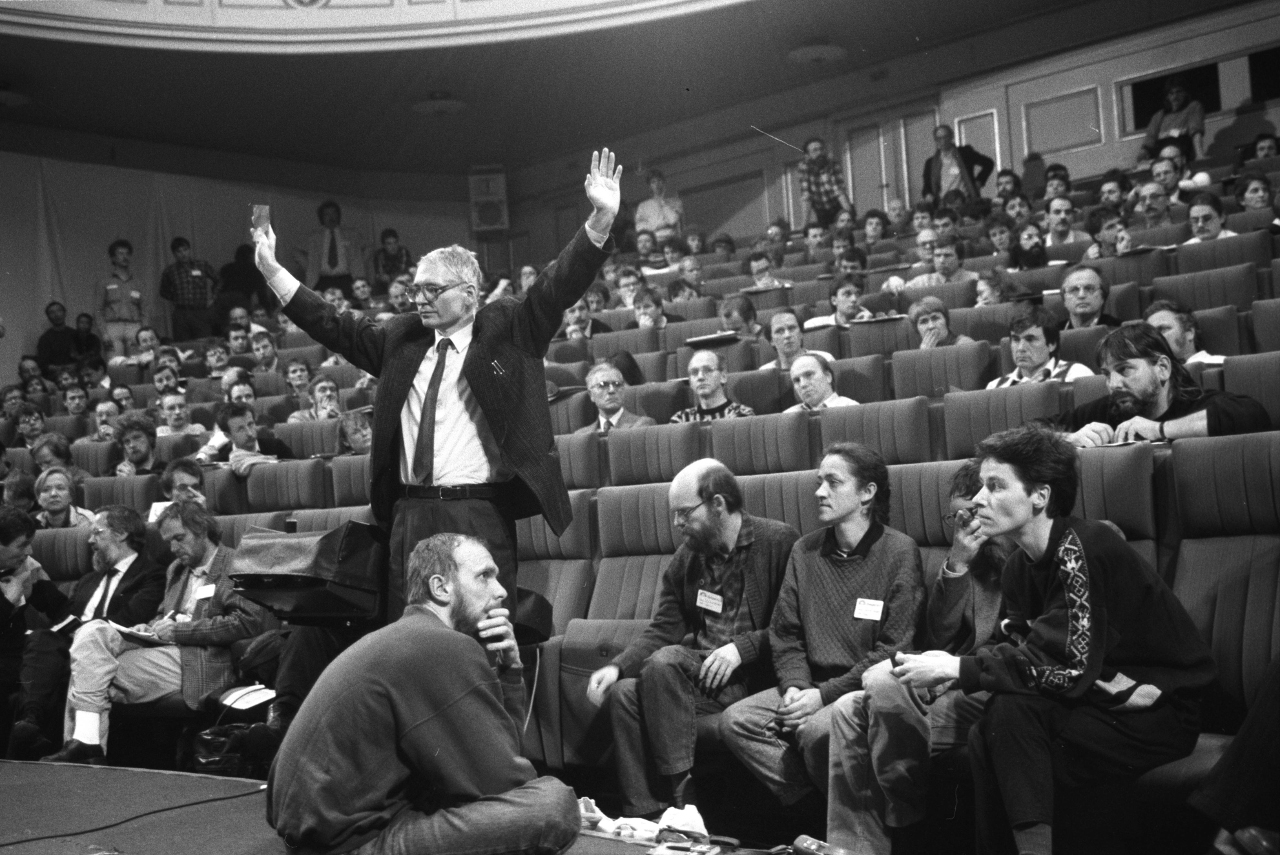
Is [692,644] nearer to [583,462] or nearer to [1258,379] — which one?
[583,462]

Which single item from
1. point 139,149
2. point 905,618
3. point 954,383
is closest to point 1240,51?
point 954,383

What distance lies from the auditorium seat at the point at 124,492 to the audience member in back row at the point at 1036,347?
2261 millimetres

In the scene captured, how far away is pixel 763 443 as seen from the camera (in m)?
2.55

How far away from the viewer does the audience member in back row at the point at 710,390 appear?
3016 millimetres

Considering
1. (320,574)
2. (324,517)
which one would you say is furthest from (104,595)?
(320,574)

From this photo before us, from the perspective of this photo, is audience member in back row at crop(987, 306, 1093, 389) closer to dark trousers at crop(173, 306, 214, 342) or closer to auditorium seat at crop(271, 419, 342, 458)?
auditorium seat at crop(271, 419, 342, 458)

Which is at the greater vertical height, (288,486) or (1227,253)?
(1227,253)

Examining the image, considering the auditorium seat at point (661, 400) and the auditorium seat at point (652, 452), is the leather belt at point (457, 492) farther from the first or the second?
the auditorium seat at point (661, 400)

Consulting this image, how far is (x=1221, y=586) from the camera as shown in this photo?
66.6 inches

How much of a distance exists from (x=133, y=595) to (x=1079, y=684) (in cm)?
221

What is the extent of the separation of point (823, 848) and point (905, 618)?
36 cm

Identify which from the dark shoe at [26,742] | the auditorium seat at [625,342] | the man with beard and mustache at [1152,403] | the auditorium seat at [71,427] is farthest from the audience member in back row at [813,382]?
the auditorium seat at [71,427]

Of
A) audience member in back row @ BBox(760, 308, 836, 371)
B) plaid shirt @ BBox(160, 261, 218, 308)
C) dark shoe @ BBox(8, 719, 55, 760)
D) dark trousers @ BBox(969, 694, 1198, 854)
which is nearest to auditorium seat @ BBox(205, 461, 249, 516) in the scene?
dark shoe @ BBox(8, 719, 55, 760)

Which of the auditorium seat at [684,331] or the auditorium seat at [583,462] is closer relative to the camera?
the auditorium seat at [583,462]
